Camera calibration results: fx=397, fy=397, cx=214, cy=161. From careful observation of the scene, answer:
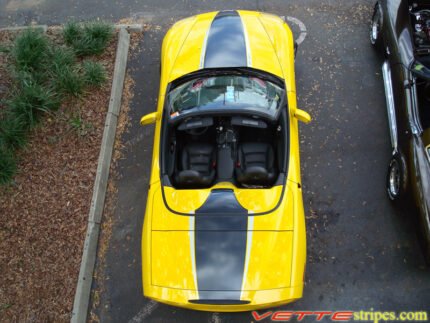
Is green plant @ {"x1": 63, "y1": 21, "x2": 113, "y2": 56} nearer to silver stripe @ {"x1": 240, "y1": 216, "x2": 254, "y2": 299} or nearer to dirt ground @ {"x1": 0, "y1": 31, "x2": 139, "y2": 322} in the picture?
dirt ground @ {"x1": 0, "y1": 31, "x2": 139, "y2": 322}

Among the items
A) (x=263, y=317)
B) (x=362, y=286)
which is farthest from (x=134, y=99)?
(x=362, y=286)

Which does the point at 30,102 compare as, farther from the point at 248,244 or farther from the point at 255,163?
the point at 248,244

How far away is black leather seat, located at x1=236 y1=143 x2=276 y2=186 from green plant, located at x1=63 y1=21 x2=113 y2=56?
3.08 metres

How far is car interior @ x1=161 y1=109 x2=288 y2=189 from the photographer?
413cm

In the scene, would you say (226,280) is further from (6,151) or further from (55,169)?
(6,151)

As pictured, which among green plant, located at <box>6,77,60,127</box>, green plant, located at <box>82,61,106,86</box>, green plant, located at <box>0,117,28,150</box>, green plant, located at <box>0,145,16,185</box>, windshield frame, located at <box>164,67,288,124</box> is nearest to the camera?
windshield frame, located at <box>164,67,288,124</box>

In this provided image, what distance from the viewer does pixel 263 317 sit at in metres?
4.41

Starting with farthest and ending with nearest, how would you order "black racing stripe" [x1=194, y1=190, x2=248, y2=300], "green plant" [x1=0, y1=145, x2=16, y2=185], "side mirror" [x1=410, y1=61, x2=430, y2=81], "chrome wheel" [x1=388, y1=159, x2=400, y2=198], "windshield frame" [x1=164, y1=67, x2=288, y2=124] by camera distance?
"green plant" [x1=0, y1=145, x2=16, y2=185] < "chrome wheel" [x1=388, y1=159, x2=400, y2=198] < "side mirror" [x1=410, y1=61, x2=430, y2=81] < "windshield frame" [x1=164, y1=67, x2=288, y2=124] < "black racing stripe" [x1=194, y1=190, x2=248, y2=300]

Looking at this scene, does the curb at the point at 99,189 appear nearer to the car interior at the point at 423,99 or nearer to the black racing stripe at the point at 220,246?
the black racing stripe at the point at 220,246

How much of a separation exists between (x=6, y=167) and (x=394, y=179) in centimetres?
488

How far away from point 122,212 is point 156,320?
1.43 metres

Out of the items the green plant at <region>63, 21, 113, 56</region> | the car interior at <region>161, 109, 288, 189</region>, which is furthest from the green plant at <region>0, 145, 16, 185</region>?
the car interior at <region>161, 109, 288, 189</region>

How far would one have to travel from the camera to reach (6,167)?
5.16 meters

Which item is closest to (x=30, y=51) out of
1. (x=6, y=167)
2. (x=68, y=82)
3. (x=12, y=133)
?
(x=68, y=82)
